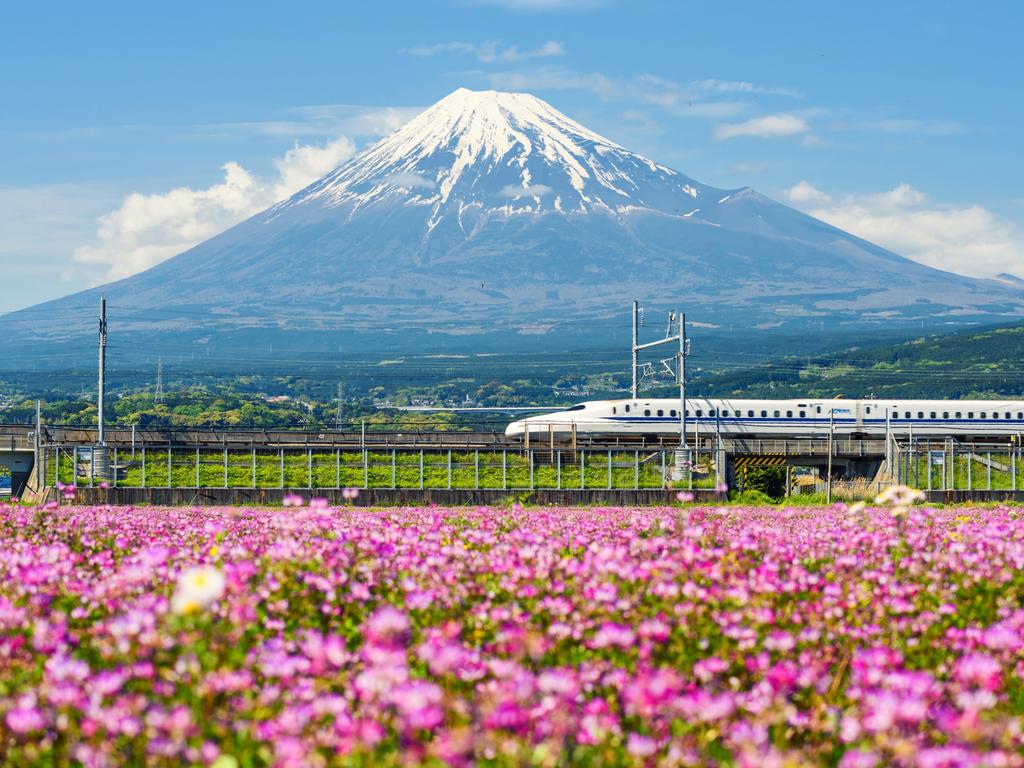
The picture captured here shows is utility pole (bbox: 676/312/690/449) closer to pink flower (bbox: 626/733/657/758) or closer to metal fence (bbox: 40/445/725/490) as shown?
metal fence (bbox: 40/445/725/490)

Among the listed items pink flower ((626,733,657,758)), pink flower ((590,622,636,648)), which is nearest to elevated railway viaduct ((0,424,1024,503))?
pink flower ((590,622,636,648))

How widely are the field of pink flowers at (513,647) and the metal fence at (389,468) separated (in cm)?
4099

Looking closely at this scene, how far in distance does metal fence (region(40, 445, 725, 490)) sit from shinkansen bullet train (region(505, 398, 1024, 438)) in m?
12.1

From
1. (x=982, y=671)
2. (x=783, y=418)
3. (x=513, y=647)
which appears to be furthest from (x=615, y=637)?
(x=783, y=418)

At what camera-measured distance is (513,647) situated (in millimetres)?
8383

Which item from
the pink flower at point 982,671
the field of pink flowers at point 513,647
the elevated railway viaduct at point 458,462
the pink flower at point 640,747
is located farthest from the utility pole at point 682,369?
the pink flower at point 640,747

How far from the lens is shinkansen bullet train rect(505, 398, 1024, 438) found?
248 ft

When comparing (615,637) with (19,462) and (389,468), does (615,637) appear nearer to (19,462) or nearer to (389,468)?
(389,468)

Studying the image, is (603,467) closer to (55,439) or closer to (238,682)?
(55,439)

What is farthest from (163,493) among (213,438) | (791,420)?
(791,420)

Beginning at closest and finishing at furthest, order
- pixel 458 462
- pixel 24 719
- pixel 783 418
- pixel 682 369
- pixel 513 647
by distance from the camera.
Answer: pixel 24 719
pixel 513 647
pixel 682 369
pixel 458 462
pixel 783 418

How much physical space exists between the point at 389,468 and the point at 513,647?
166 feet

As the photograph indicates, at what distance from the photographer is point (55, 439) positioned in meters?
63.6

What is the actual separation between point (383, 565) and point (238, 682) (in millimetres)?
3837
